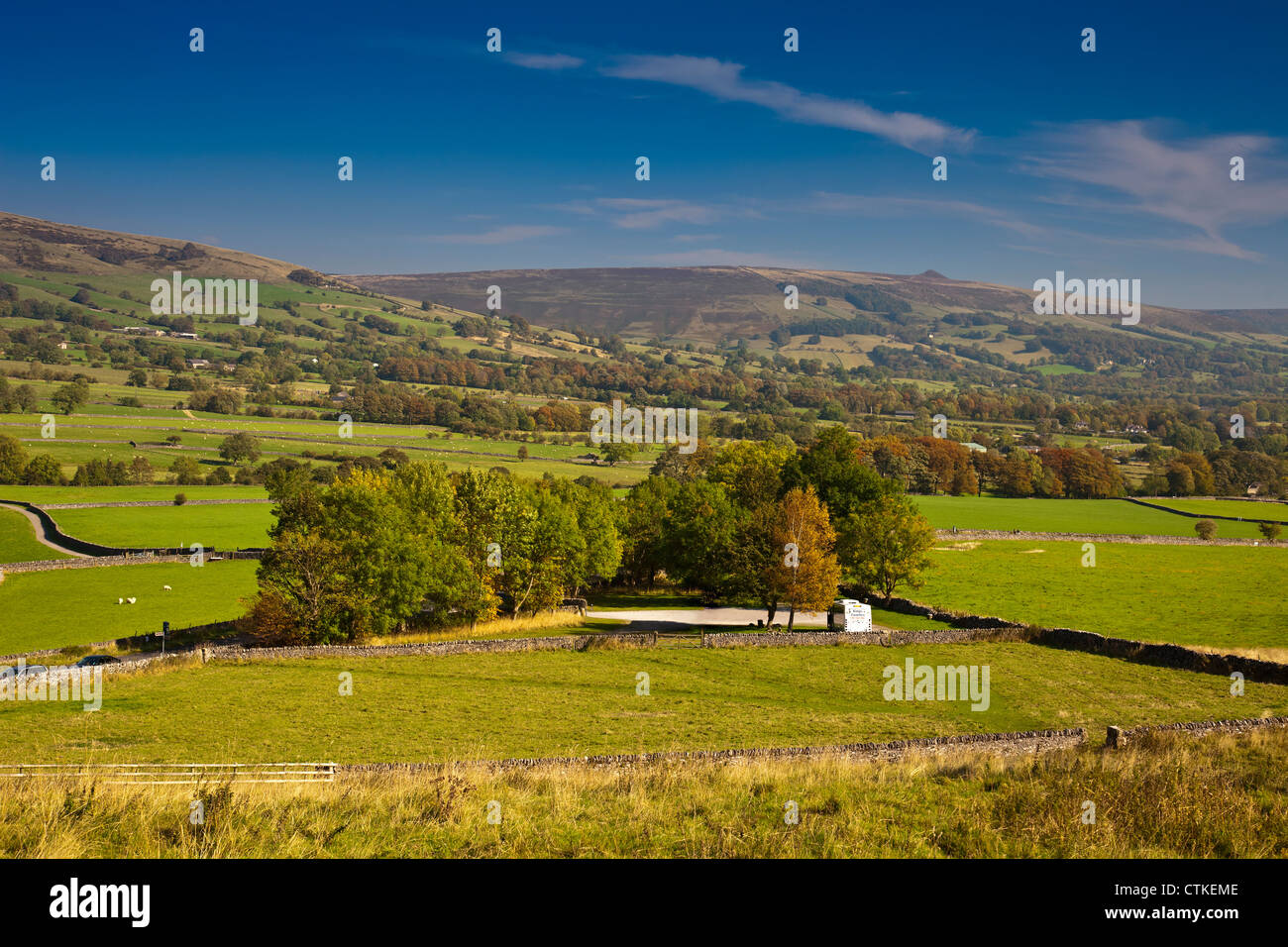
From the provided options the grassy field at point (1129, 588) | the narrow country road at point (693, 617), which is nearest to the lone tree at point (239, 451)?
the narrow country road at point (693, 617)

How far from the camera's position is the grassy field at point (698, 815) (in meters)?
8.66

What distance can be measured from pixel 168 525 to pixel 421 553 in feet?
139

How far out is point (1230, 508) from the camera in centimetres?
10250

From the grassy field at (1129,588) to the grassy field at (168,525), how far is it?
5318 centimetres

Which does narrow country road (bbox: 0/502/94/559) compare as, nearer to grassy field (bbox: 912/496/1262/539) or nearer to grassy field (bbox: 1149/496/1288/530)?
grassy field (bbox: 912/496/1262/539)

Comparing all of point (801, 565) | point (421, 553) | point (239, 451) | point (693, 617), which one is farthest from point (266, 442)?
point (801, 565)

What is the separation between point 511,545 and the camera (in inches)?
1890

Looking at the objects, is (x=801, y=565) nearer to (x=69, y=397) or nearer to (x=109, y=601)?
(x=109, y=601)

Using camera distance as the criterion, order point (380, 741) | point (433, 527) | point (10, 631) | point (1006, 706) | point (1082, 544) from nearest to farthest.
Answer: point (380, 741) → point (1006, 706) → point (10, 631) → point (433, 527) → point (1082, 544)

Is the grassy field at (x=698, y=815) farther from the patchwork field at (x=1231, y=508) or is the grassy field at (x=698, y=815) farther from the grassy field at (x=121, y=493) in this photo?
the patchwork field at (x=1231, y=508)
